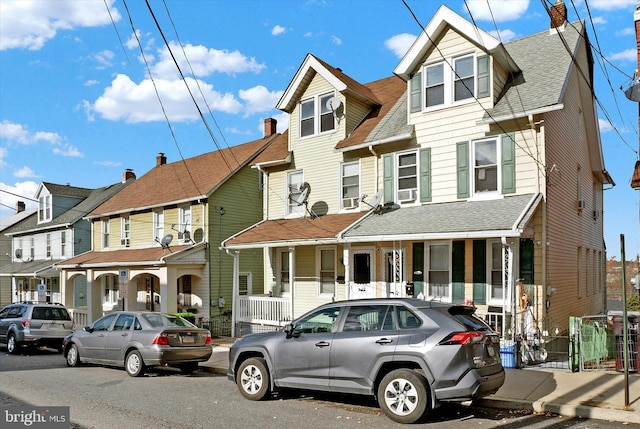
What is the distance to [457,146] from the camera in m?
14.9

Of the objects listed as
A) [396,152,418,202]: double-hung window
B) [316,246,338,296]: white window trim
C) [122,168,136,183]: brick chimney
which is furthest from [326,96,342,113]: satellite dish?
[122,168,136,183]: brick chimney

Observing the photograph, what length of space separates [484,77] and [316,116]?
6.32 metres

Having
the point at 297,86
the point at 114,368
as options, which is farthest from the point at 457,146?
the point at 114,368

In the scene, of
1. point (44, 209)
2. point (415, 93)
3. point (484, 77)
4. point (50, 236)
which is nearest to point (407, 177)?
point (415, 93)

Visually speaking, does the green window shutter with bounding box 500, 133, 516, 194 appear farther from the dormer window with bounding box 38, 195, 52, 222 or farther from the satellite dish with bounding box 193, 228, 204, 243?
the dormer window with bounding box 38, 195, 52, 222

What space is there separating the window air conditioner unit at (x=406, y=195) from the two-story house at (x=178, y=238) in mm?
9898

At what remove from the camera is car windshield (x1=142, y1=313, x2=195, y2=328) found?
12347 millimetres

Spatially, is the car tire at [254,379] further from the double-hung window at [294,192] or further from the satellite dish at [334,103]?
the satellite dish at [334,103]

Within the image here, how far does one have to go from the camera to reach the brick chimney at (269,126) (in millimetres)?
27375

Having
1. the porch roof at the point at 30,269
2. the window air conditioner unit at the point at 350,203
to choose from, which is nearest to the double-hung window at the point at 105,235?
the porch roof at the point at 30,269

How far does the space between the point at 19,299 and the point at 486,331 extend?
3851cm

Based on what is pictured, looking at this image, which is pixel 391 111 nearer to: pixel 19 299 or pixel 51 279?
pixel 51 279

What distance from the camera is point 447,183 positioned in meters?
15.1

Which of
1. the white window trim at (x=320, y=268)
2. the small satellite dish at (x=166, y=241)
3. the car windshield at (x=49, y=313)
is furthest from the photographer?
the small satellite dish at (x=166, y=241)
